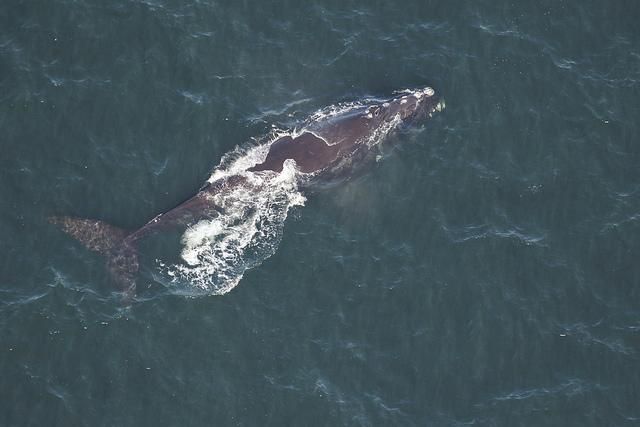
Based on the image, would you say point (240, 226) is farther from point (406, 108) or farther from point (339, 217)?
point (406, 108)

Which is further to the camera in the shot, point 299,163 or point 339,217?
point 299,163

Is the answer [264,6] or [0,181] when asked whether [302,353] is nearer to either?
[0,181]

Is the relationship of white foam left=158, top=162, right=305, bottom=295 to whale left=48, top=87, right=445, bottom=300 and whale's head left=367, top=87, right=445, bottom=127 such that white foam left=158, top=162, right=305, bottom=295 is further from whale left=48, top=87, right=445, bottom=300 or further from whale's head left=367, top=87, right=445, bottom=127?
whale's head left=367, top=87, right=445, bottom=127

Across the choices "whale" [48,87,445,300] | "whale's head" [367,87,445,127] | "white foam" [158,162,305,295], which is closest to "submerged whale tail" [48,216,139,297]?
"whale" [48,87,445,300]

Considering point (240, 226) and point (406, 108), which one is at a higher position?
point (406, 108)

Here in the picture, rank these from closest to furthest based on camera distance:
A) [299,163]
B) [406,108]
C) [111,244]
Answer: [111,244], [299,163], [406,108]

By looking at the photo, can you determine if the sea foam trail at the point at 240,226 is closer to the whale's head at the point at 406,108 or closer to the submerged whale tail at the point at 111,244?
the submerged whale tail at the point at 111,244

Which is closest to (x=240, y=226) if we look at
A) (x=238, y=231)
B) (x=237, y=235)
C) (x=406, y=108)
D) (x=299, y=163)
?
(x=238, y=231)
